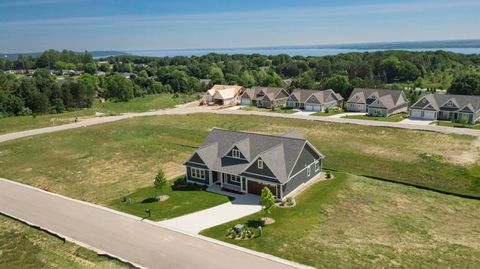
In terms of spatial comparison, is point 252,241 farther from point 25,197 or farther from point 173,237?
point 25,197

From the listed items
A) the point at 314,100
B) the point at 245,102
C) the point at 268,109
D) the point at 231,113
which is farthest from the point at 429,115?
the point at 245,102

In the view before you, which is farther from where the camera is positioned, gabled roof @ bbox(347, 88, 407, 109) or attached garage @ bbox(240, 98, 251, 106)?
attached garage @ bbox(240, 98, 251, 106)

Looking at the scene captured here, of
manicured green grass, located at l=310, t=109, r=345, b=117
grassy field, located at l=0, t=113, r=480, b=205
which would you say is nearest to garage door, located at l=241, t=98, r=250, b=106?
manicured green grass, located at l=310, t=109, r=345, b=117

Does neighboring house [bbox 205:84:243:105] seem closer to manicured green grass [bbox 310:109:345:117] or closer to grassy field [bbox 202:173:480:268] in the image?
manicured green grass [bbox 310:109:345:117]

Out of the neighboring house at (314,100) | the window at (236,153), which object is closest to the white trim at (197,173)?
the window at (236,153)

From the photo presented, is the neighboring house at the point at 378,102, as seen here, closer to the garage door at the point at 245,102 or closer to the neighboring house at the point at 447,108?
the neighboring house at the point at 447,108

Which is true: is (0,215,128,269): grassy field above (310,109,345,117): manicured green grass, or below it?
below

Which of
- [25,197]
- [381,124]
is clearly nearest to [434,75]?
[381,124]

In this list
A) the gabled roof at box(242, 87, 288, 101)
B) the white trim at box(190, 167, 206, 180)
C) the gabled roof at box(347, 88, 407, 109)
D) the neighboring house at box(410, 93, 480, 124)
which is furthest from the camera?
the gabled roof at box(242, 87, 288, 101)
